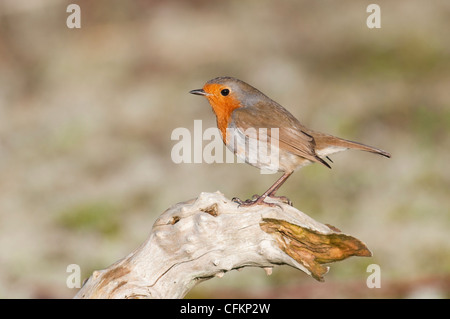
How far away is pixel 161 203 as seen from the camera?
954cm

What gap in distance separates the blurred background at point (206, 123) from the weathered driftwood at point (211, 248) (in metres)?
3.03

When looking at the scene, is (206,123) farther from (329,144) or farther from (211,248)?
(211,248)

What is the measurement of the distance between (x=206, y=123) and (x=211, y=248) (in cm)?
661

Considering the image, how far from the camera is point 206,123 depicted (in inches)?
431

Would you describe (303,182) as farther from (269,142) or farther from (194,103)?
(269,142)

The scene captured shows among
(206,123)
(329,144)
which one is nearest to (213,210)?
(329,144)

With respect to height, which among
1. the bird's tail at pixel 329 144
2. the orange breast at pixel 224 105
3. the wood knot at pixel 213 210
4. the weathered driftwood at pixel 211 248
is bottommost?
the weathered driftwood at pixel 211 248

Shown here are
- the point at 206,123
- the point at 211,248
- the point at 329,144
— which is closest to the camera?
the point at 211,248

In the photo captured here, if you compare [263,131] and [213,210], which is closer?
[213,210]

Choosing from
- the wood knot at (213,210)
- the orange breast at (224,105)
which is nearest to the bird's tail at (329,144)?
the orange breast at (224,105)

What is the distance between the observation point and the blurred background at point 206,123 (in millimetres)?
8359

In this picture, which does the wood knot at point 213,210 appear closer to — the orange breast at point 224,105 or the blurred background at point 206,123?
the orange breast at point 224,105

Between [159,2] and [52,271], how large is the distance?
7670mm
